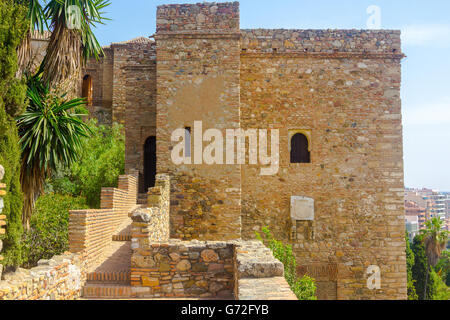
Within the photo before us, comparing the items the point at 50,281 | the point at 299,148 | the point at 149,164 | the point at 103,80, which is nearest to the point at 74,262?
the point at 50,281

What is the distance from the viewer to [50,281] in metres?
5.42

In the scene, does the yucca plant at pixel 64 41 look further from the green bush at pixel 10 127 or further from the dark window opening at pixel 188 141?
the dark window opening at pixel 188 141

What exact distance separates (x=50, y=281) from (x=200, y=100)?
6.08 metres

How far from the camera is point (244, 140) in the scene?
10633 millimetres

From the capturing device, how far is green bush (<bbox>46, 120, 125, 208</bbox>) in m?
13.9

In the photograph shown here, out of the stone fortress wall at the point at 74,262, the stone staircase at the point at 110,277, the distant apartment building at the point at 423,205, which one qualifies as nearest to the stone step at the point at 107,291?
the stone staircase at the point at 110,277

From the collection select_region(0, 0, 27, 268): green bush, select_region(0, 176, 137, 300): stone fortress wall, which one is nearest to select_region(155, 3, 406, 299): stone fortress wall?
select_region(0, 176, 137, 300): stone fortress wall

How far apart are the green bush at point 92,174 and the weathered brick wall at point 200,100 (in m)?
4.42

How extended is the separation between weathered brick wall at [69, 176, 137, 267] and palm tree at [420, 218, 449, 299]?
62.8ft

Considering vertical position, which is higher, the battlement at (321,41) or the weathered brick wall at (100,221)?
the battlement at (321,41)

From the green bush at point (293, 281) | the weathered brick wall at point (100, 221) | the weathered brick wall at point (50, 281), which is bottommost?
the green bush at point (293, 281)

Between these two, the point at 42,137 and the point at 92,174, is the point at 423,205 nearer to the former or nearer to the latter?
the point at 92,174

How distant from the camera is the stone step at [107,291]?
6.28 meters
